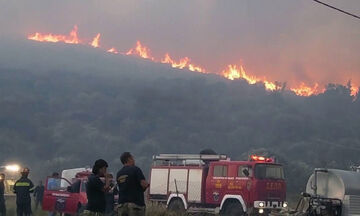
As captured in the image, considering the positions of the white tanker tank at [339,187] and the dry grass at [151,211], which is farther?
the dry grass at [151,211]

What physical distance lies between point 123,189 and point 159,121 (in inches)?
3000

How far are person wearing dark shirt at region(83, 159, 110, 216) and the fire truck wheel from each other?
13199mm

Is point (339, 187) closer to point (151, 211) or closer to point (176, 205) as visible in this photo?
point (151, 211)

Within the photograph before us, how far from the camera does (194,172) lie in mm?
21500

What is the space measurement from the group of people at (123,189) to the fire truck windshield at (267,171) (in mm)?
11472

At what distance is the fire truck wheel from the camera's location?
21625mm

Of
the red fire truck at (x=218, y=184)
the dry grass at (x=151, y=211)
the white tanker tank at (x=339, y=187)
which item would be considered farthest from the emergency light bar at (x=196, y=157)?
the white tanker tank at (x=339, y=187)

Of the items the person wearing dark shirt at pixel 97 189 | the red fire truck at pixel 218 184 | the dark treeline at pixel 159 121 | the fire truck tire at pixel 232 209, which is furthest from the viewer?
the dark treeline at pixel 159 121

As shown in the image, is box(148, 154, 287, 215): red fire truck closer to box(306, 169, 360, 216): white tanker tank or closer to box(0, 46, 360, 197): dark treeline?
box(306, 169, 360, 216): white tanker tank

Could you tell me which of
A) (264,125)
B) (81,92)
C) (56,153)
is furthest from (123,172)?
(81,92)

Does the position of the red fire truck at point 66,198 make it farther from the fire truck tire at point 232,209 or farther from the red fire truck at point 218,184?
the fire truck tire at point 232,209

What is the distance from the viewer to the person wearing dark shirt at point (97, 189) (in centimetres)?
854

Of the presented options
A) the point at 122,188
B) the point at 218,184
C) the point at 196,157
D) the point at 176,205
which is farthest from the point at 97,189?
the point at 176,205

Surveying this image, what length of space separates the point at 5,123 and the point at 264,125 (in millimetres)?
38437
